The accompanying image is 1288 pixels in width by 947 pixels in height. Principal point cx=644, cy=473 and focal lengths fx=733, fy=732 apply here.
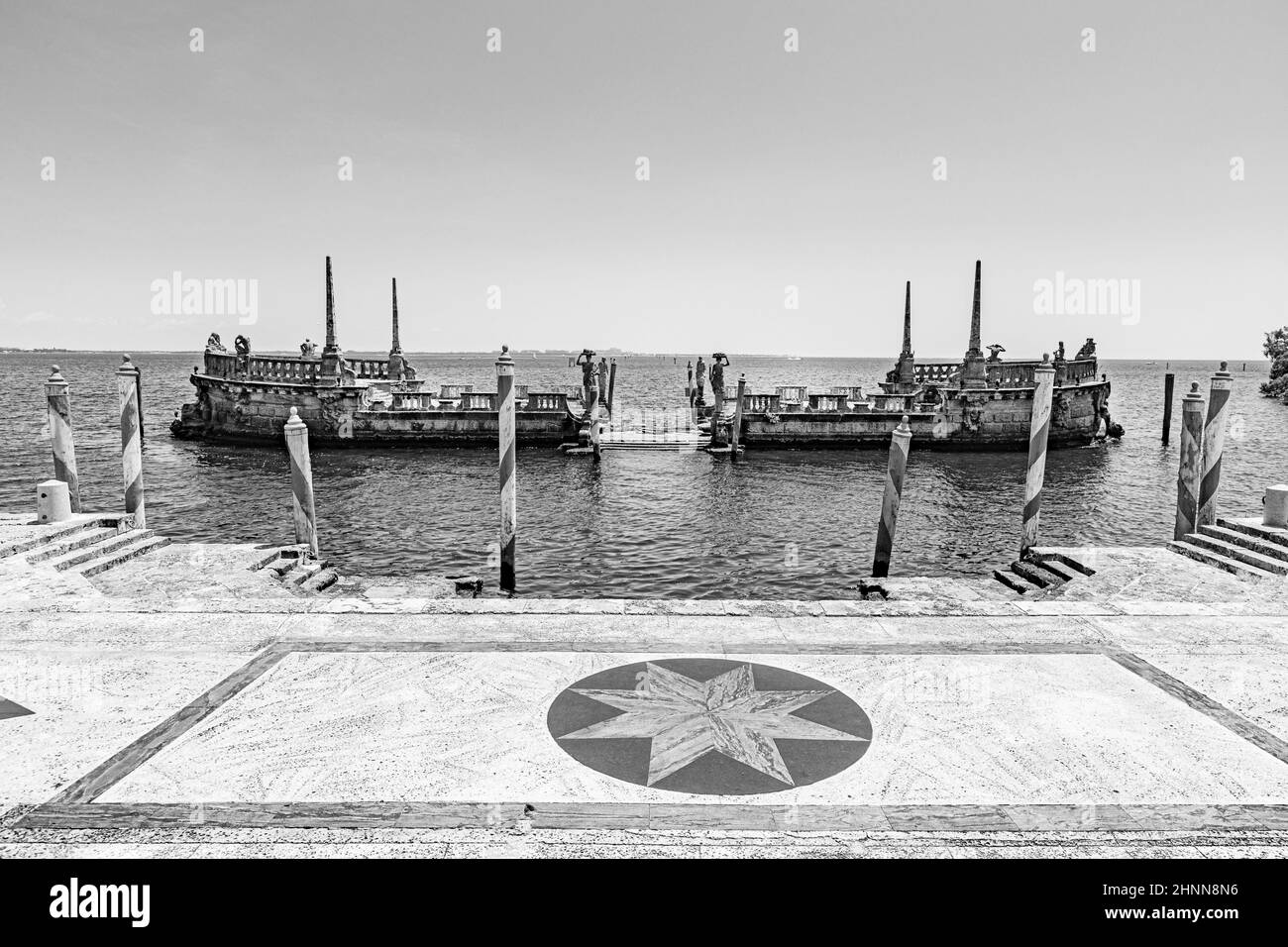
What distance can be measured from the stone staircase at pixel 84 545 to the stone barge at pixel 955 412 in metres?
25.8

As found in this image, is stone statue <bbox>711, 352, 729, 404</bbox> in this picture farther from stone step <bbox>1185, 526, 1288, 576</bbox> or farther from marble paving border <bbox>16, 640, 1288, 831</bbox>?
marble paving border <bbox>16, 640, 1288, 831</bbox>

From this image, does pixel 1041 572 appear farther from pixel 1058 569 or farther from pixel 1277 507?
pixel 1277 507

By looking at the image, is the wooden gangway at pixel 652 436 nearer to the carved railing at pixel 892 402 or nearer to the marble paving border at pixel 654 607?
the carved railing at pixel 892 402

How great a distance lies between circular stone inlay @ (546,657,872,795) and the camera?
505cm

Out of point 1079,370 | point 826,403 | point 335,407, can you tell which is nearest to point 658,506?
point 826,403

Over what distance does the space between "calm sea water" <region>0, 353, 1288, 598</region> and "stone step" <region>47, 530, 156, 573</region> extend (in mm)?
4694

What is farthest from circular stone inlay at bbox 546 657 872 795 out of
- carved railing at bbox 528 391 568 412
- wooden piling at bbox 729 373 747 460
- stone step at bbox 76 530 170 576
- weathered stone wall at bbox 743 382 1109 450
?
carved railing at bbox 528 391 568 412

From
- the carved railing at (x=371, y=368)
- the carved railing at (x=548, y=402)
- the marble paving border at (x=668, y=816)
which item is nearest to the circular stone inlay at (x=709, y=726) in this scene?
the marble paving border at (x=668, y=816)

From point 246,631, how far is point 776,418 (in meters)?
29.5

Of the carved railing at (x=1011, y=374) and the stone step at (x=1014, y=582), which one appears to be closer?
the stone step at (x=1014, y=582)

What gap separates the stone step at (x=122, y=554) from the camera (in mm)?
10336
